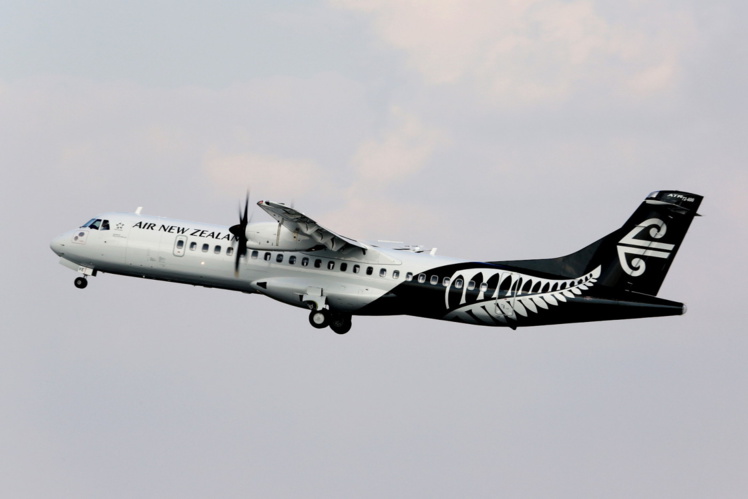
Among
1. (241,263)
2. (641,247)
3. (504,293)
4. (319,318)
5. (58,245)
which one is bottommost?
(319,318)

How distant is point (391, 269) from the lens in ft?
124

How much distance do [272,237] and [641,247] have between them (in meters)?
11.8

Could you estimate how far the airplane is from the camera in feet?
119

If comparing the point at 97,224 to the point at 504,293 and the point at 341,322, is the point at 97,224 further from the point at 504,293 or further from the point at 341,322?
the point at 504,293

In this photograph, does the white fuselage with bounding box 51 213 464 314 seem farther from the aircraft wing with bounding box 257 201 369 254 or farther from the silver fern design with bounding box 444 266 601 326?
the silver fern design with bounding box 444 266 601 326

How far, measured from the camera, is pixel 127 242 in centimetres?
3938

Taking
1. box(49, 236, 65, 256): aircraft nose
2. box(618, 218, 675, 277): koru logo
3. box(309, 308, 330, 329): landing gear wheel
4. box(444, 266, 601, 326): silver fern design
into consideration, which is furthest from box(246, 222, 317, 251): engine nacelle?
box(618, 218, 675, 277): koru logo

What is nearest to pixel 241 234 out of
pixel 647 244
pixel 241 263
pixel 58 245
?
pixel 241 263

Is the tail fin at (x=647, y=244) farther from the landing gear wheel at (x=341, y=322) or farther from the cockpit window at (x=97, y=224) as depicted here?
the cockpit window at (x=97, y=224)

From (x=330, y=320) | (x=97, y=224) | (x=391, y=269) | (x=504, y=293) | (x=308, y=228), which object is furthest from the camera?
(x=97, y=224)

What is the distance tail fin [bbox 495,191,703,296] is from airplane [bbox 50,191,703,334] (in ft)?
0.10

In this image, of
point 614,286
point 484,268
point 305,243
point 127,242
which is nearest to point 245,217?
point 305,243

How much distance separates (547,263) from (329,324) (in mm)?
7783

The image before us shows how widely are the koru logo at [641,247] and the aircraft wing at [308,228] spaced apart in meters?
8.36
